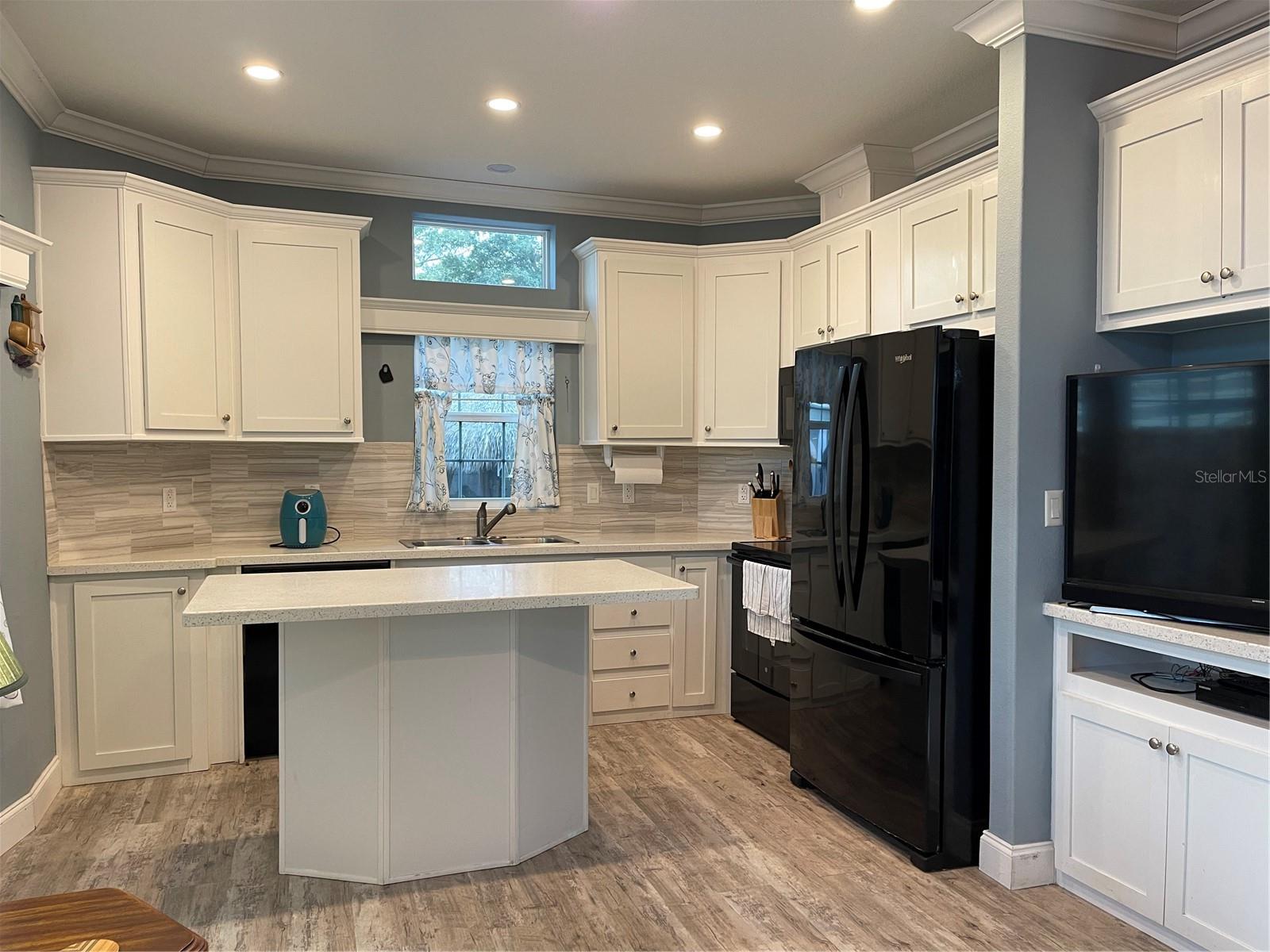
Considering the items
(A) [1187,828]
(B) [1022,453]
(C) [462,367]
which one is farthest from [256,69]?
(A) [1187,828]

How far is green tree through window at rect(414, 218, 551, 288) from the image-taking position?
4738 millimetres

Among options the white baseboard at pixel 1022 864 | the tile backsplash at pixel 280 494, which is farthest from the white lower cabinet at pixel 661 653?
the white baseboard at pixel 1022 864

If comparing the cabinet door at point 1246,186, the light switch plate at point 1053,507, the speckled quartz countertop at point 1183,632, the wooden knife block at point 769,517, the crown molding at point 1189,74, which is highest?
the crown molding at point 1189,74

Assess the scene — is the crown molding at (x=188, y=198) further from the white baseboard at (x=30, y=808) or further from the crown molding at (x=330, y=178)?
the white baseboard at (x=30, y=808)

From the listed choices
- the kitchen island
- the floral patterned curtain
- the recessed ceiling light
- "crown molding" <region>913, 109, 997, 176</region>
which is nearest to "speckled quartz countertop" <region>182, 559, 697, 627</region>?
the kitchen island

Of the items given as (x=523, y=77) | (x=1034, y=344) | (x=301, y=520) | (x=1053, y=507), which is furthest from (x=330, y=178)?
(x=1053, y=507)

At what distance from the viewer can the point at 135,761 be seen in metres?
3.66

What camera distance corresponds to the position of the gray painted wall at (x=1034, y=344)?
2.74 metres

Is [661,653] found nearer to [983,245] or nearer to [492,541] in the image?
[492,541]

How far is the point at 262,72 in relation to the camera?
3273 millimetres

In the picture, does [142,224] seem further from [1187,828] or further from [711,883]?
[1187,828]

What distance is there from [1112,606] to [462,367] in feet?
10.8

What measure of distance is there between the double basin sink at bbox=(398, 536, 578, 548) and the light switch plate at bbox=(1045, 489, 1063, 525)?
7.44 feet

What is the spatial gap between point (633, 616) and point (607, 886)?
1740mm
